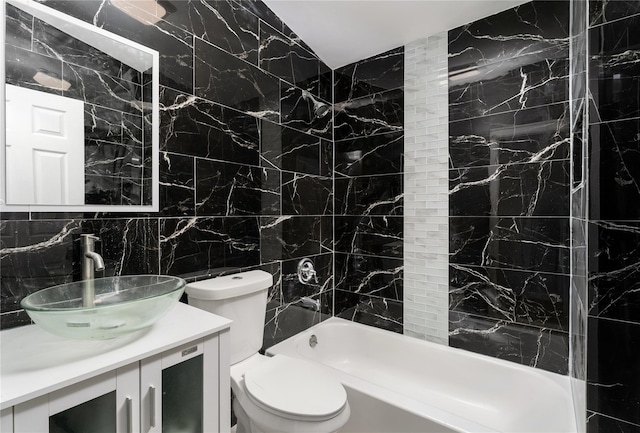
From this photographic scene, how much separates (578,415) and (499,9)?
7.18ft

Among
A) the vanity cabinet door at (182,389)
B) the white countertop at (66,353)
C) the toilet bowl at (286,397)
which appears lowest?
the toilet bowl at (286,397)

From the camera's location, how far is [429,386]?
200 cm

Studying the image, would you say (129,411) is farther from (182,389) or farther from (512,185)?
(512,185)

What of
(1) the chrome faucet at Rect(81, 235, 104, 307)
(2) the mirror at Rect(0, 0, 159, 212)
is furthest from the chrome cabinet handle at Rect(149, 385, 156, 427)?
(2) the mirror at Rect(0, 0, 159, 212)

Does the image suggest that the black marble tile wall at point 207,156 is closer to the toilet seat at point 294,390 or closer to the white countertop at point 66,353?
the white countertop at point 66,353

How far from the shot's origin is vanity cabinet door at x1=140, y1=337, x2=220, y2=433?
3.03 ft

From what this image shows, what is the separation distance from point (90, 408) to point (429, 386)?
74.5 inches

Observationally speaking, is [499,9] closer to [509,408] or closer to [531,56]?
[531,56]

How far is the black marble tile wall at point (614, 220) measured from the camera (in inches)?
39.6

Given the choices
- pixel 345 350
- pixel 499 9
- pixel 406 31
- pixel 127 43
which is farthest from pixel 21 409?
pixel 499 9

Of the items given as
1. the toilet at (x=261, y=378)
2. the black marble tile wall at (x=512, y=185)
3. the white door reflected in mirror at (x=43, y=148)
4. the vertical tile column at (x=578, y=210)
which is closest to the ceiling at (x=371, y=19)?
the black marble tile wall at (x=512, y=185)

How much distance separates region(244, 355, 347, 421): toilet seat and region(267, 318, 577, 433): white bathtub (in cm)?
23

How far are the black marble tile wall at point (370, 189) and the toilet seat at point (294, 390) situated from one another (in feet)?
3.05

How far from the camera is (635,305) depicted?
1006mm
